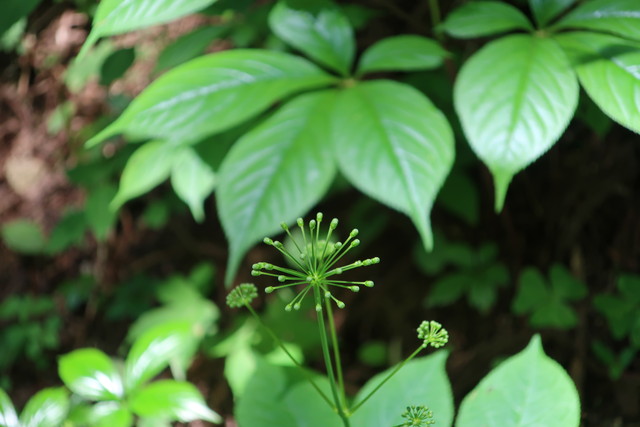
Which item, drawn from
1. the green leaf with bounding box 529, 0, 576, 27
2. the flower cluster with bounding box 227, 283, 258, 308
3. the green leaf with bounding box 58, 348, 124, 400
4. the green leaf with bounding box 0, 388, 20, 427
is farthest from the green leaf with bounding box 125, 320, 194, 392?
the green leaf with bounding box 529, 0, 576, 27

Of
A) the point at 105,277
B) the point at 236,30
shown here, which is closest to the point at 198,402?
the point at 236,30

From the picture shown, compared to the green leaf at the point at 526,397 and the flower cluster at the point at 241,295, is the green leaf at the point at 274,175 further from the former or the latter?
the green leaf at the point at 526,397

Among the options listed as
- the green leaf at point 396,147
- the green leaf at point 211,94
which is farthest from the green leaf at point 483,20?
the green leaf at point 211,94

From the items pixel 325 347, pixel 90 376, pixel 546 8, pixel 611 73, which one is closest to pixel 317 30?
pixel 546 8

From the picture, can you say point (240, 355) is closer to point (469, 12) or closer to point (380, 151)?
point (380, 151)

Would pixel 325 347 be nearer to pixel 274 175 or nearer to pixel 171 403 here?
pixel 274 175

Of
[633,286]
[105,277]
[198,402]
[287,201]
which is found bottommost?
[105,277]
